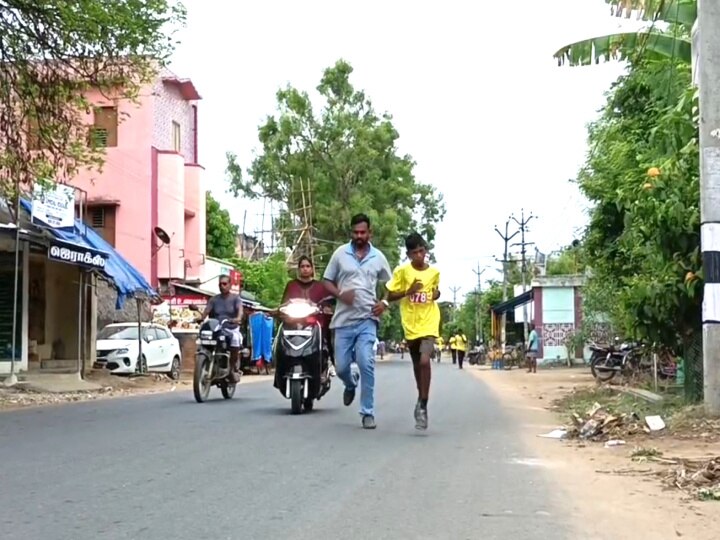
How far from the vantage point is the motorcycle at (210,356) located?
1261 centimetres

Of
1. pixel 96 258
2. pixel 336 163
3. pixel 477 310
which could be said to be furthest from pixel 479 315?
pixel 96 258

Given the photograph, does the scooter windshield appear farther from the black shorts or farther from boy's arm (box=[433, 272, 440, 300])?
boy's arm (box=[433, 272, 440, 300])

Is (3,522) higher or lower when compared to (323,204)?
lower

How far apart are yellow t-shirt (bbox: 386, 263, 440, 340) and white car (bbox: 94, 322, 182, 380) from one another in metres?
14.9

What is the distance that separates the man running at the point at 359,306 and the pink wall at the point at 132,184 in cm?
2567

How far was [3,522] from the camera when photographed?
17.0 ft

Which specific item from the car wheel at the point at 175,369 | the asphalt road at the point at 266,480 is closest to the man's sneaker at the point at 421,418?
the asphalt road at the point at 266,480

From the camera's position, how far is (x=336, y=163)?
5144 centimetres

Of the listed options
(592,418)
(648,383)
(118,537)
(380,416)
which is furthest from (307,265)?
(648,383)

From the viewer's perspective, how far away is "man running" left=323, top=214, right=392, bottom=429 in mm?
9617

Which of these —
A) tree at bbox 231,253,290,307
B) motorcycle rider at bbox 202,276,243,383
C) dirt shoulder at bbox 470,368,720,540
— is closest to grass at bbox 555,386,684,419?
dirt shoulder at bbox 470,368,720,540

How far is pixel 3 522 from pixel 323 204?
1841 inches

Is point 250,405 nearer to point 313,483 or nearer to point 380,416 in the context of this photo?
point 380,416

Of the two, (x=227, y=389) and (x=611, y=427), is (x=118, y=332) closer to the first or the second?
(x=227, y=389)
